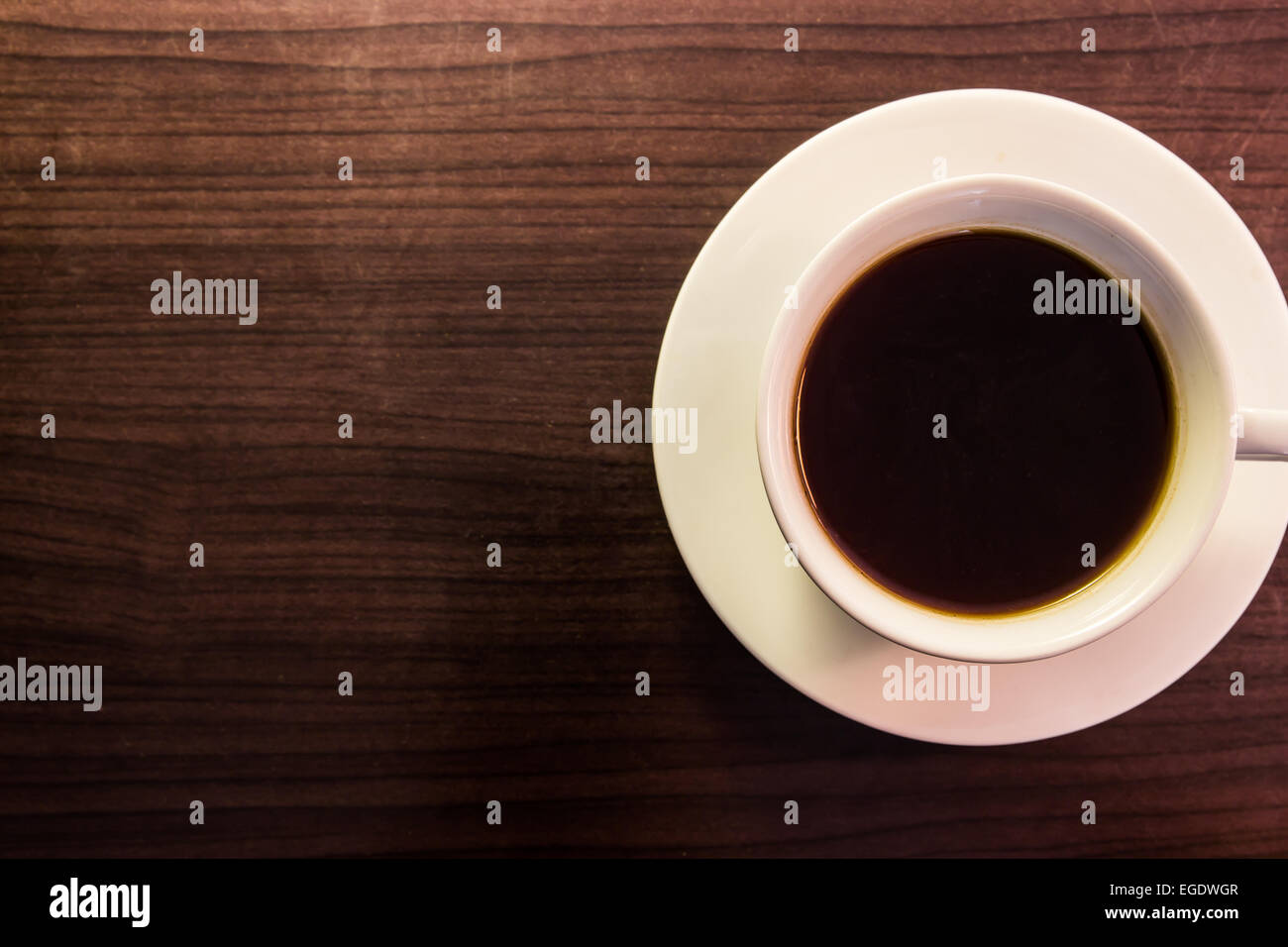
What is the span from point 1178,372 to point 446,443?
0.53m

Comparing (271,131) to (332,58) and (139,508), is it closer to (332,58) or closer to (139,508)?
(332,58)

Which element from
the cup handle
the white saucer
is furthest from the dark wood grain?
the cup handle

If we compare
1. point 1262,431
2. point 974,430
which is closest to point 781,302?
point 974,430

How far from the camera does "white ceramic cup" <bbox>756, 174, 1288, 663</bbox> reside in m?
0.51

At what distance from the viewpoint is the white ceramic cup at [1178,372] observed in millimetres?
509

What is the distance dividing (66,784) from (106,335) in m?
0.38

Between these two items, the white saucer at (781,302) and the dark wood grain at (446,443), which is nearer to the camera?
the white saucer at (781,302)

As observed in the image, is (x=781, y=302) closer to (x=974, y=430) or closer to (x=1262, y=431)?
(x=974, y=430)

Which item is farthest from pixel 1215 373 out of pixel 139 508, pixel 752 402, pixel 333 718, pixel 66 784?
pixel 66 784

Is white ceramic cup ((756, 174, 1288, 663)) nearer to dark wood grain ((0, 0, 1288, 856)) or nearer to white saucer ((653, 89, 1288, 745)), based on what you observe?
white saucer ((653, 89, 1288, 745))

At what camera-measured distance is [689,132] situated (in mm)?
705

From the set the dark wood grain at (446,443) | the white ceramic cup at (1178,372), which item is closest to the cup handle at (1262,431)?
the white ceramic cup at (1178,372)

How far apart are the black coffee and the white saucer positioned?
48 mm

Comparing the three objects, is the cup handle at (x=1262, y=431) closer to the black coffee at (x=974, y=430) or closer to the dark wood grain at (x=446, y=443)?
the black coffee at (x=974, y=430)
